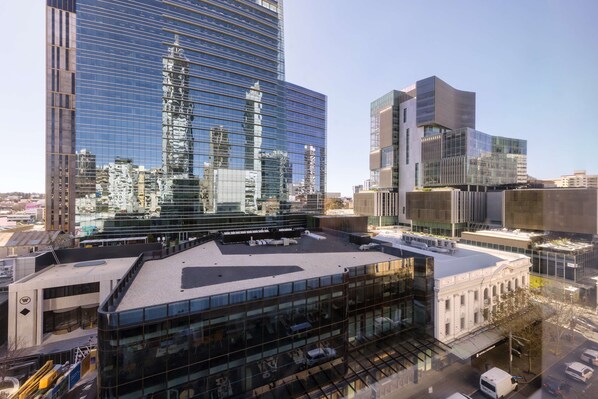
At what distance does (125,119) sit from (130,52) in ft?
25.2

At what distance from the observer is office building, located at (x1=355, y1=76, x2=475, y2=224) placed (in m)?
38.5

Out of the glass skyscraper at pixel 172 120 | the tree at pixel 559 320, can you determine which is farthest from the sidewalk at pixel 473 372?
the glass skyscraper at pixel 172 120

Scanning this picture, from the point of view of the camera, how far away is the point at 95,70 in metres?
26.1

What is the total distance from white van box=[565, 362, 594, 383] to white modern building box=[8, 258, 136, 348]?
20.9 meters

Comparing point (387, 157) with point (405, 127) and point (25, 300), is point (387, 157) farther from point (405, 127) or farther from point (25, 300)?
point (25, 300)

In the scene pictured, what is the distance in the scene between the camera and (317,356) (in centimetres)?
816

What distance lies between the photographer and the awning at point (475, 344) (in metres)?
10.5

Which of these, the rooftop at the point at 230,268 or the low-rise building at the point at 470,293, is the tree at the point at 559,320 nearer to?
the low-rise building at the point at 470,293

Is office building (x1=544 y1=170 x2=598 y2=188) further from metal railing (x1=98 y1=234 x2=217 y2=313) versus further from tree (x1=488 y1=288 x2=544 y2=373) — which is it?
metal railing (x1=98 y1=234 x2=217 y2=313)

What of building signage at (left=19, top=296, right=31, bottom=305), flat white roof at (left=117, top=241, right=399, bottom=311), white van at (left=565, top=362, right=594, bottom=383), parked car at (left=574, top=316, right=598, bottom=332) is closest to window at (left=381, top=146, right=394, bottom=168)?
parked car at (left=574, top=316, right=598, bottom=332)

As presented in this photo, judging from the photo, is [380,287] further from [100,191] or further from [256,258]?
[100,191]

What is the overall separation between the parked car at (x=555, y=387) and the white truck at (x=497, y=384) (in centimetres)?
93

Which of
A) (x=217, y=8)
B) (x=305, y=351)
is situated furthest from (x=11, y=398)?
(x=217, y=8)

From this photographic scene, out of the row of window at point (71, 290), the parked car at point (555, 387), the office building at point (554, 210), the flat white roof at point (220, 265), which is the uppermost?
the office building at point (554, 210)
